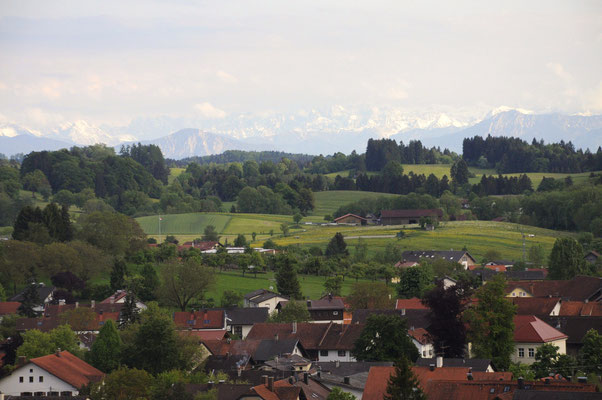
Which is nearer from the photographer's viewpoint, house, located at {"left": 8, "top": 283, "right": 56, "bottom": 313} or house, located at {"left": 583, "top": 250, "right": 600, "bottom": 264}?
house, located at {"left": 8, "top": 283, "right": 56, "bottom": 313}

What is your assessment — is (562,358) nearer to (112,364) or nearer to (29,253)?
(112,364)

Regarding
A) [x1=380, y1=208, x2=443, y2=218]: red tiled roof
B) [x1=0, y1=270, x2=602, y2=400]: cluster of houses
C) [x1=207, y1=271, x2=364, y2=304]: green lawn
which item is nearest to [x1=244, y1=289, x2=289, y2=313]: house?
[x1=0, y1=270, x2=602, y2=400]: cluster of houses

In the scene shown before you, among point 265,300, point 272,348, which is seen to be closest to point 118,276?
point 265,300

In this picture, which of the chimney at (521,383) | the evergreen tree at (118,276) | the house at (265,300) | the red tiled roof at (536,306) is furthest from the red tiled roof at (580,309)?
the evergreen tree at (118,276)

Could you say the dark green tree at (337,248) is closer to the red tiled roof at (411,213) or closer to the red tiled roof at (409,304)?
the red tiled roof at (409,304)

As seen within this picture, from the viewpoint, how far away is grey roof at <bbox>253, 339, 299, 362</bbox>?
56438 millimetres

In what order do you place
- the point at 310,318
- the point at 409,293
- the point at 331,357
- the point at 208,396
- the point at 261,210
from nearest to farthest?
the point at 208,396 < the point at 331,357 < the point at 310,318 < the point at 409,293 < the point at 261,210

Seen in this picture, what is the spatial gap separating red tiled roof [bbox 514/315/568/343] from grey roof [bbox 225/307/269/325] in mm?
21817

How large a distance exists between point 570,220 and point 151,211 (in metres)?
73.8

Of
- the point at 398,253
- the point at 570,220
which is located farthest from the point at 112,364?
the point at 570,220

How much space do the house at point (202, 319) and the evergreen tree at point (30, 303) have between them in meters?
11.9

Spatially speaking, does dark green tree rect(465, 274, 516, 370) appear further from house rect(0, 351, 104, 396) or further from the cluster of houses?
house rect(0, 351, 104, 396)

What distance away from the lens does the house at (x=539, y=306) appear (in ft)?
208

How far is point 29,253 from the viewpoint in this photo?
8656 cm
